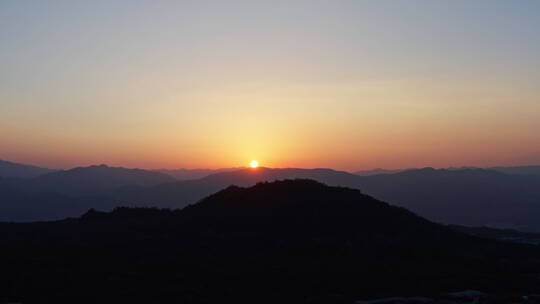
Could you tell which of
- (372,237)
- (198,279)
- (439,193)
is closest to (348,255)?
(372,237)

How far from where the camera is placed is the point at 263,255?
107ft

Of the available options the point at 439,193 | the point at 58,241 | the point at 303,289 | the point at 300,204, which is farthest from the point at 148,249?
the point at 439,193

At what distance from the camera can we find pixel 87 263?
2848 cm

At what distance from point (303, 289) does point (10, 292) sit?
42.6 feet

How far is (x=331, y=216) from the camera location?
43.9 m

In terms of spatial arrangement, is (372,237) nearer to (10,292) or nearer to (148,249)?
(148,249)

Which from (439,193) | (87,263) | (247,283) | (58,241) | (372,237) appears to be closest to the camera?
(247,283)

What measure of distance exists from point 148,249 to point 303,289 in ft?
40.9

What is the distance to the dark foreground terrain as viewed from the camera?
78.6ft

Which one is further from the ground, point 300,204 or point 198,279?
point 300,204

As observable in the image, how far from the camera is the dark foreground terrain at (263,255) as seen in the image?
944 inches

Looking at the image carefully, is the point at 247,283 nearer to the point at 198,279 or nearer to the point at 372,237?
the point at 198,279

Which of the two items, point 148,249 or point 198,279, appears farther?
point 148,249

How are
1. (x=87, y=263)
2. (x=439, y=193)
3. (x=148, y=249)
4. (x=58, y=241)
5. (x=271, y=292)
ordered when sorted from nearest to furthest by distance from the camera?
(x=271, y=292)
(x=87, y=263)
(x=148, y=249)
(x=58, y=241)
(x=439, y=193)
